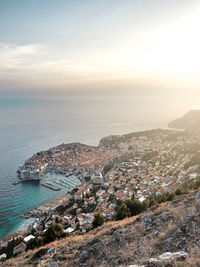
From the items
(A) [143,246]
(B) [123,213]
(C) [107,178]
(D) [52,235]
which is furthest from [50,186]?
(A) [143,246]

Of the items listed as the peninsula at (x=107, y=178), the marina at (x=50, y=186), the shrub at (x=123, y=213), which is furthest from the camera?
the marina at (x=50, y=186)

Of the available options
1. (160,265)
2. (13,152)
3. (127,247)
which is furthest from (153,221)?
(13,152)

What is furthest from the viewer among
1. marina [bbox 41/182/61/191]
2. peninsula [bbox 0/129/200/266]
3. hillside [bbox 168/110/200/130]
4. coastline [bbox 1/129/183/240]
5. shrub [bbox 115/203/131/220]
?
hillside [bbox 168/110/200/130]

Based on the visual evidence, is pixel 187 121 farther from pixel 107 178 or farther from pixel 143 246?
pixel 143 246

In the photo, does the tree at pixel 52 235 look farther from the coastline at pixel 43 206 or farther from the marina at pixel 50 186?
the marina at pixel 50 186

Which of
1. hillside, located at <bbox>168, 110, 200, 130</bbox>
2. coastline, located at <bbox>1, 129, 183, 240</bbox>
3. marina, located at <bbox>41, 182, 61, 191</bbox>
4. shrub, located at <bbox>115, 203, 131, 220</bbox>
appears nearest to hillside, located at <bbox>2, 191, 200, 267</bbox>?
shrub, located at <bbox>115, 203, 131, 220</bbox>

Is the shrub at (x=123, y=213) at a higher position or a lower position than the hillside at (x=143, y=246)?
lower

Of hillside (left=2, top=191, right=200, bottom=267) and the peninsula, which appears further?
the peninsula

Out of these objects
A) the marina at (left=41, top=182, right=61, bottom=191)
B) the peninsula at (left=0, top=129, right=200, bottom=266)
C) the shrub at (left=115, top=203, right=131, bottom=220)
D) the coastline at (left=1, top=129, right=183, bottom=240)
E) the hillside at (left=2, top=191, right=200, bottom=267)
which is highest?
the hillside at (left=2, top=191, right=200, bottom=267)

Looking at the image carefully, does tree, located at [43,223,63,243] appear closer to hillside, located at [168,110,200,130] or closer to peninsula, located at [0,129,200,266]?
peninsula, located at [0,129,200,266]

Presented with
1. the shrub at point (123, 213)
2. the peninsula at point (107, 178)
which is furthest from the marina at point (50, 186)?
the shrub at point (123, 213)

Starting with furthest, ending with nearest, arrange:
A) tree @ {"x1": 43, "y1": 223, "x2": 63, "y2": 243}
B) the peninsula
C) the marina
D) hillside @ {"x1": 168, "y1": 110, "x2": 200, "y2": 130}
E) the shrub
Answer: hillside @ {"x1": 168, "y1": 110, "x2": 200, "y2": 130} → the marina → the peninsula → the shrub → tree @ {"x1": 43, "y1": 223, "x2": 63, "y2": 243}
